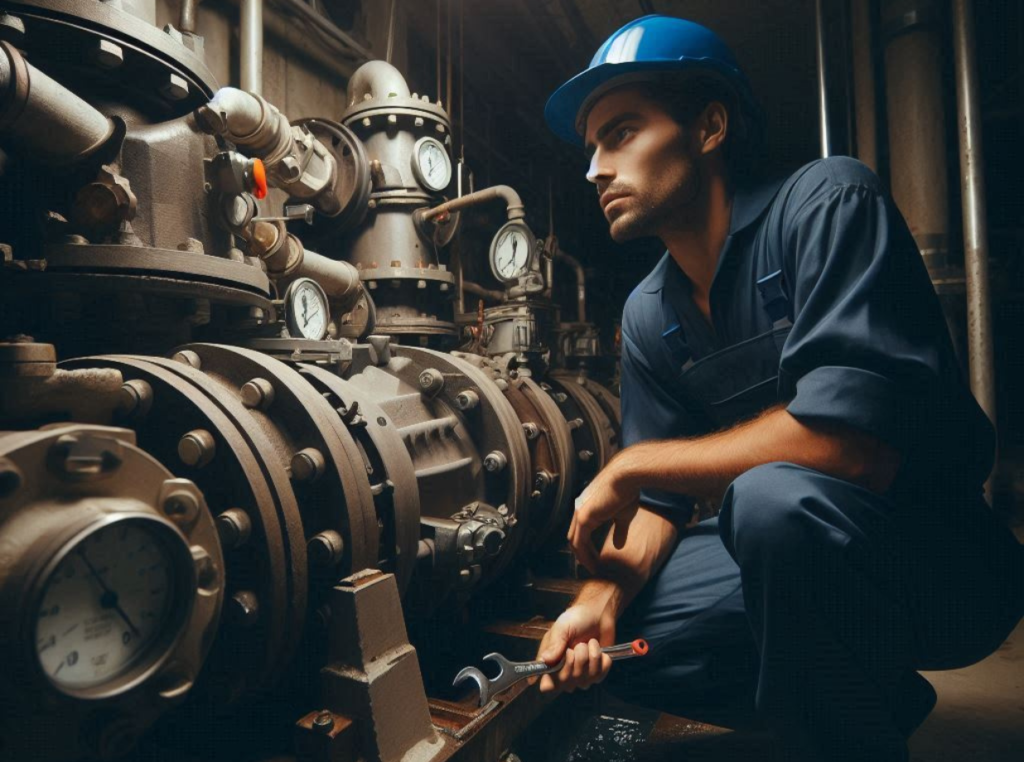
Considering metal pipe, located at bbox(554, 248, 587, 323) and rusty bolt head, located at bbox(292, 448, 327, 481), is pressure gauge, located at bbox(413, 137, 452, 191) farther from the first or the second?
rusty bolt head, located at bbox(292, 448, 327, 481)

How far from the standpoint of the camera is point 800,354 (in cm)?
94

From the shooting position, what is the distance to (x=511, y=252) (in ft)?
10.5

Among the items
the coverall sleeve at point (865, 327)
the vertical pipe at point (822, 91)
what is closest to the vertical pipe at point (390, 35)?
the vertical pipe at point (822, 91)

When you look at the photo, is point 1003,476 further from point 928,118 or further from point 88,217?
point 88,217

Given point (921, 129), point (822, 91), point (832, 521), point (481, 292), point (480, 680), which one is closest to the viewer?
point (832, 521)

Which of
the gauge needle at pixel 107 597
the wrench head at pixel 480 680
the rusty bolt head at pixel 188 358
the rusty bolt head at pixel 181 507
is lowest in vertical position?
the wrench head at pixel 480 680

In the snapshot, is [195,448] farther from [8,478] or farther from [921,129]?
[921,129]

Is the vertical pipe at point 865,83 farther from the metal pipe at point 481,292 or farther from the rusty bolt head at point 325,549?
the rusty bolt head at point 325,549

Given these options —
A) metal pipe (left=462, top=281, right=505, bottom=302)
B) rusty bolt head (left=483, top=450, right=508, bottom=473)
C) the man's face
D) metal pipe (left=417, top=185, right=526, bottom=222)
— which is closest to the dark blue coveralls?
the man's face

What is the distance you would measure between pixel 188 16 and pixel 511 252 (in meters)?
1.55

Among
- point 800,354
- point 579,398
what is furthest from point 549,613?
point 800,354

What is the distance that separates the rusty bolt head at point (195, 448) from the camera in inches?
35.3

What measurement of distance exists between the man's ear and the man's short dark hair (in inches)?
0.4

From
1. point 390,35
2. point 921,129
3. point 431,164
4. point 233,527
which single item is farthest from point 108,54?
point 921,129
